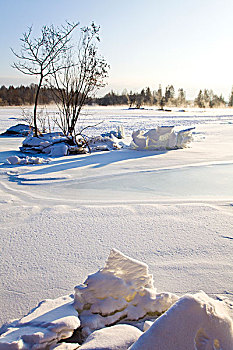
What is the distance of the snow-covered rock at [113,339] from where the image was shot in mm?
930

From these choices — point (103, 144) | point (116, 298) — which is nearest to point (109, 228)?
point (116, 298)

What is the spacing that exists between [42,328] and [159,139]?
5628mm

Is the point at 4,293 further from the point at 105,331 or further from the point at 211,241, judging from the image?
the point at 211,241

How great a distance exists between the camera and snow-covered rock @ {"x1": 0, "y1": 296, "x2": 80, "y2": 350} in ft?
3.28

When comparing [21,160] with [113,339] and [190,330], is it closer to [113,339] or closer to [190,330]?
[113,339]

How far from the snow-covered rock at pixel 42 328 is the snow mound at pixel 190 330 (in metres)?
0.34

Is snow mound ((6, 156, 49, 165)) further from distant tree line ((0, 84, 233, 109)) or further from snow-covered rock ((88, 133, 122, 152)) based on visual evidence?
distant tree line ((0, 84, 233, 109))

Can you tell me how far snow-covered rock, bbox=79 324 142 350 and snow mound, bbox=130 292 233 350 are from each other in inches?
4.4

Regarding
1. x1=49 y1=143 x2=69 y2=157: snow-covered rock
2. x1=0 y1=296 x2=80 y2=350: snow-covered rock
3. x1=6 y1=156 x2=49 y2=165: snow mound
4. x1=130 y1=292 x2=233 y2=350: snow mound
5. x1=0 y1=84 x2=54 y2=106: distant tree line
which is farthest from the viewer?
x1=0 y1=84 x2=54 y2=106: distant tree line

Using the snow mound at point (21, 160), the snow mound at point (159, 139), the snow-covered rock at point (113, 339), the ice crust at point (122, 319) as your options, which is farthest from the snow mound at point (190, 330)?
the snow mound at point (159, 139)

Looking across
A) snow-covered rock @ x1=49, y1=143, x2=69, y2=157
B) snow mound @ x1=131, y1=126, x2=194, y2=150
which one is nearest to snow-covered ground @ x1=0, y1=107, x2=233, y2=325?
snow-covered rock @ x1=49, y1=143, x2=69, y2=157

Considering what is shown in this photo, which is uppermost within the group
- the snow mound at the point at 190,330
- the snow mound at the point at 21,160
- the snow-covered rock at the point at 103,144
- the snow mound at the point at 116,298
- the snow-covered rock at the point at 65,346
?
the snow-covered rock at the point at 103,144

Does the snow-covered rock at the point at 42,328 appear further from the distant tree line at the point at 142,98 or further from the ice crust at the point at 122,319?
the distant tree line at the point at 142,98

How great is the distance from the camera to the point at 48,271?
1.66 m
